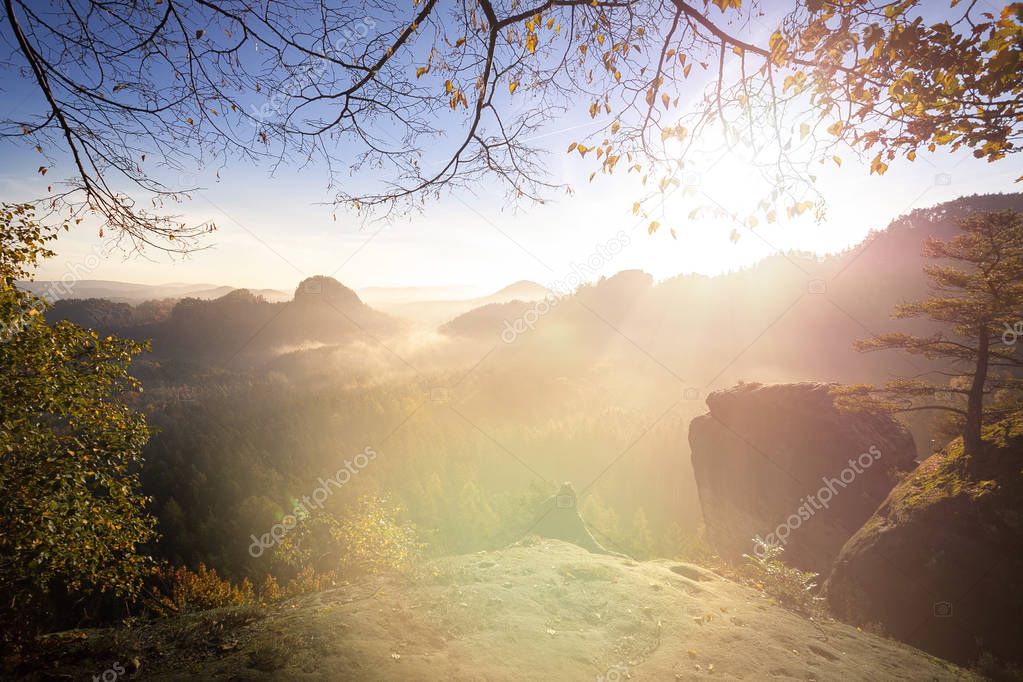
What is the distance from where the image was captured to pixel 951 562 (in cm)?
909

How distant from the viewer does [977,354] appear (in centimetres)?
998

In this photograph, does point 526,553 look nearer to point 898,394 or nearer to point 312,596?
point 312,596

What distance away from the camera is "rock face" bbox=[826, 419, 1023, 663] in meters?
8.45

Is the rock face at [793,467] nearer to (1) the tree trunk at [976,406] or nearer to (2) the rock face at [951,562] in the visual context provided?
(2) the rock face at [951,562]

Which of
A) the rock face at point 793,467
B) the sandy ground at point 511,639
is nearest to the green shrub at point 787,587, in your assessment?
the sandy ground at point 511,639

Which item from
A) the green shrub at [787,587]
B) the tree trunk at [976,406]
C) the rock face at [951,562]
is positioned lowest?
the green shrub at [787,587]

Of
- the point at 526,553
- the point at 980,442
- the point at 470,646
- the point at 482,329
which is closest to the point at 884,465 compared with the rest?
the point at 980,442

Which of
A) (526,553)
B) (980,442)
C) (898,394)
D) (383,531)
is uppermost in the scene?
(898,394)

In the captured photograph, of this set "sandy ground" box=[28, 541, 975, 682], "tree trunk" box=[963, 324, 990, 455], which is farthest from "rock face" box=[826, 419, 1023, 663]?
"sandy ground" box=[28, 541, 975, 682]

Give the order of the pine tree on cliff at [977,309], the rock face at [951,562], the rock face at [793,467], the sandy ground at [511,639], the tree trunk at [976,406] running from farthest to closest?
the rock face at [793,467] → the tree trunk at [976,406] → the pine tree on cliff at [977,309] → the rock face at [951,562] → the sandy ground at [511,639]

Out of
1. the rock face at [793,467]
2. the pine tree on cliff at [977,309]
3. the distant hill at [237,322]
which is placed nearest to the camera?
the pine tree on cliff at [977,309]

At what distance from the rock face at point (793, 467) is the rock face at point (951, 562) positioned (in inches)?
132

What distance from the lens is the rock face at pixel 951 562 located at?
8.45 meters

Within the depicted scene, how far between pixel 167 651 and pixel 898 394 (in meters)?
16.3
